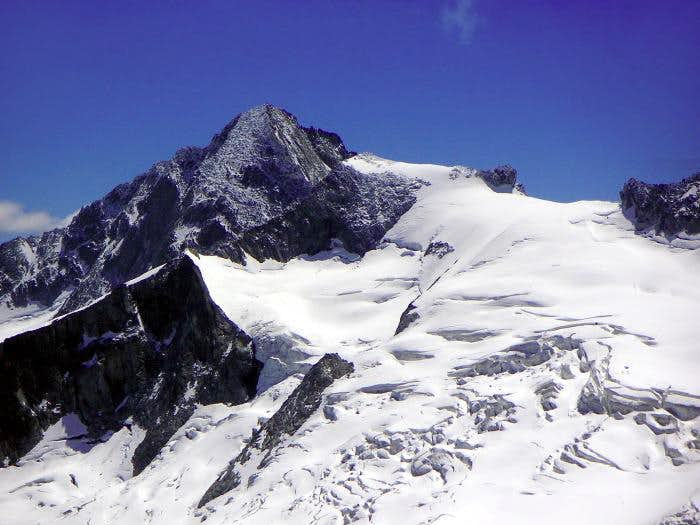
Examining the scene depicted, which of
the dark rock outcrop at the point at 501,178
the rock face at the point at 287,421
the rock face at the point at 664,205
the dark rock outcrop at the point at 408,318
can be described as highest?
the dark rock outcrop at the point at 501,178

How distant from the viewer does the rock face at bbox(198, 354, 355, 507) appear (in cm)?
4125

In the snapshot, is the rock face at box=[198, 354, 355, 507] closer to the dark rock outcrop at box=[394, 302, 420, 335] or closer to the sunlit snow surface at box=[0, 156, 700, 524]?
the sunlit snow surface at box=[0, 156, 700, 524]

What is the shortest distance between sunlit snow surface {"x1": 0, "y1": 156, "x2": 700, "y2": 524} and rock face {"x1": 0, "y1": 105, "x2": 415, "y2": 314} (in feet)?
22.6

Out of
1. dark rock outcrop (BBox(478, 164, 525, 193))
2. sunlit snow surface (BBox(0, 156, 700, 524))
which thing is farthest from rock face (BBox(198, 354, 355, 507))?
dark rock outcrop (BBox(478, 164, 525, 193))

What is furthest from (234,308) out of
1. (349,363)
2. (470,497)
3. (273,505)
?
(470,497)

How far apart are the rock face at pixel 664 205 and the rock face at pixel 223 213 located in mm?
31110

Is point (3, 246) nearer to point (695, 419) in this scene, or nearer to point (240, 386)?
point (240, 386)

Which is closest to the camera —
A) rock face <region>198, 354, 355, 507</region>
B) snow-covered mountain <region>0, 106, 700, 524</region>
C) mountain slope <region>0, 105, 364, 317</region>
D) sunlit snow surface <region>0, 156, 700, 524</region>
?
sunlit snow surface <region>0, 156, 700, 524</region>

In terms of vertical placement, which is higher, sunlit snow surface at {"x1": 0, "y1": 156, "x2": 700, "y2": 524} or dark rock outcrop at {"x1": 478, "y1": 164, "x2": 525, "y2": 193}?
dark rock outcrop at {"x1": 478, "y1": 164, "x2": 525, "y2": 193}

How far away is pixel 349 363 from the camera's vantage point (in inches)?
1852

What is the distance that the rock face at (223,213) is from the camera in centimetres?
8856

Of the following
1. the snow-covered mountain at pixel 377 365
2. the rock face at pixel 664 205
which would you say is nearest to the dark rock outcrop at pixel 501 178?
the snow-covered mountain at pixel 377 365

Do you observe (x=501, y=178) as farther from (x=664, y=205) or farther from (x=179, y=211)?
(x=179, y=211)

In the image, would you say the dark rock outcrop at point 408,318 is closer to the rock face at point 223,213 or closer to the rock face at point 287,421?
the rock face at point 287,421
